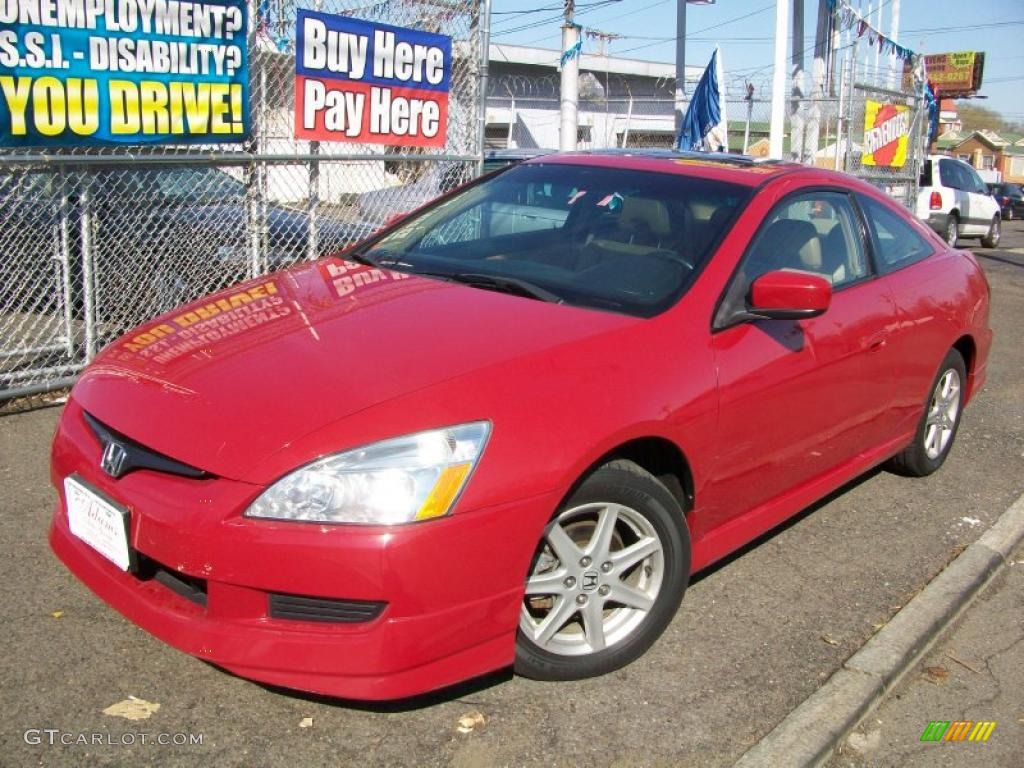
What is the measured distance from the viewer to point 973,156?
76500 mm

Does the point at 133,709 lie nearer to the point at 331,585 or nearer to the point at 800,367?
the point at 331,585

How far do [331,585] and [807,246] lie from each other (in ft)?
8.37

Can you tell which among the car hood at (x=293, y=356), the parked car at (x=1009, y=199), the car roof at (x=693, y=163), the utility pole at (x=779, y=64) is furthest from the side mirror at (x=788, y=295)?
the parked car at (x=1009, y=199)

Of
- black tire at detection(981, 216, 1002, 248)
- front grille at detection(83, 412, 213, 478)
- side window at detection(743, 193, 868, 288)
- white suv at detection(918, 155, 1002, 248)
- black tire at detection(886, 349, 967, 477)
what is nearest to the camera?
front grille at detection(83, 412, 213, 478)

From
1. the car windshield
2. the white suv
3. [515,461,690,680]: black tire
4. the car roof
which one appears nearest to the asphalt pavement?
[515,461,690,680]: black tire

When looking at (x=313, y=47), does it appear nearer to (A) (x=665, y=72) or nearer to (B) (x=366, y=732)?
(B) (x=366, y=732)

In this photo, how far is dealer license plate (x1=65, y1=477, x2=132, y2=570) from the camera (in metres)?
2.78

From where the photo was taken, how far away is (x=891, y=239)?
4.77 meters

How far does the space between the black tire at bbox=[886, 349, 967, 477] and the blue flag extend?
686 cm

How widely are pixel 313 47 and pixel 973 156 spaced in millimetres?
79962

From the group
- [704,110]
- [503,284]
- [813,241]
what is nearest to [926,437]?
[813,241]

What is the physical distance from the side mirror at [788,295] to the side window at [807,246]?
0.30ft

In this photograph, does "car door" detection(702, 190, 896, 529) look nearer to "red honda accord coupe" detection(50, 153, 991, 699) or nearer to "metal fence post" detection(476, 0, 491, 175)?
"red honda accord coupe" detection(50, 153, 991, 699)

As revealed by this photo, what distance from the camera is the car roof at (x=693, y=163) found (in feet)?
13.5
